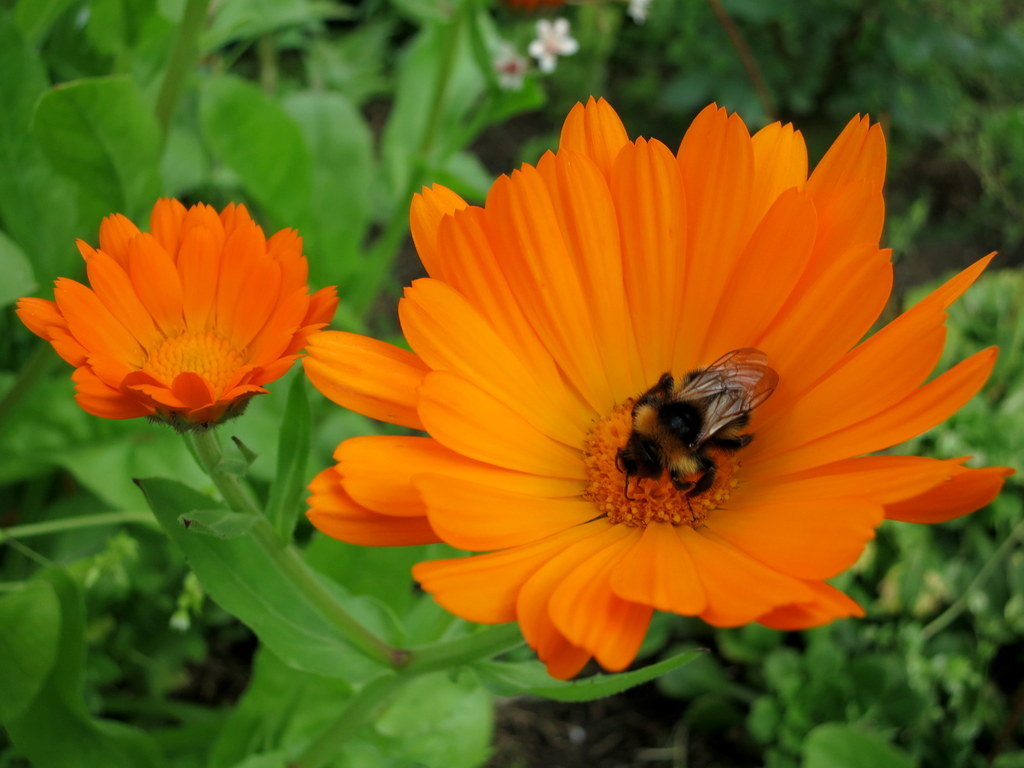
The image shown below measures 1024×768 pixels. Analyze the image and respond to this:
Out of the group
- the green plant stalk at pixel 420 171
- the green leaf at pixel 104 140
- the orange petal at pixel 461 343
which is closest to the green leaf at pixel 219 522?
the orange petal at pixel 461 343

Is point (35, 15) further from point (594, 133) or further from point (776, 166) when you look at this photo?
point (776, 166)

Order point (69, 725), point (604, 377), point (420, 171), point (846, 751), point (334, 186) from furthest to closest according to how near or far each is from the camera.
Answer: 1. point (334, 186)
2. point (420, 171)
3. point (846, 751)
4. point (69, 725)
5. point (604, 377)

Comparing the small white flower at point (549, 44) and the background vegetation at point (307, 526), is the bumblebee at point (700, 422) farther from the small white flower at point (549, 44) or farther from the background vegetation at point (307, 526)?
the small white flower at point (549, 44)

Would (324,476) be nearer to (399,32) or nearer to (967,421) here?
(967,421)

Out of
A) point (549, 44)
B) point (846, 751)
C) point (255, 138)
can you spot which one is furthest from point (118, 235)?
point (549, 44)

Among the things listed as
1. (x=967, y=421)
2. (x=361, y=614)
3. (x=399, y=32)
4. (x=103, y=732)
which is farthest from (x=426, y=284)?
(x=399, y=32)

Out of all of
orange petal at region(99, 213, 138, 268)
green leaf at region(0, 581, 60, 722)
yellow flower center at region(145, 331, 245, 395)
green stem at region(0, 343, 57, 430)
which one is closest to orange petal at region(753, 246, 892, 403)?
yellow flower center at region(145, 331, 245, 395)
